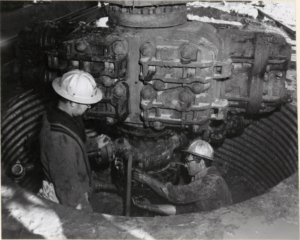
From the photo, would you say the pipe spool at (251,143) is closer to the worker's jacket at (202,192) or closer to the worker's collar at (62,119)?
the worker's jacket at (202,192)

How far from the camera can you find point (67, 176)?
10.2 feet

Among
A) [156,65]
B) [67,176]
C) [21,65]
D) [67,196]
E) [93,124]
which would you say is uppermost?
[156,65]

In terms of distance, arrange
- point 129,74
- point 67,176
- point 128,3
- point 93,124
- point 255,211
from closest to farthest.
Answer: point 255,211, point 67,176, point 128,3, point 129,74, point 93,124

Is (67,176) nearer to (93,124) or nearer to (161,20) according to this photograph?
(161,20)

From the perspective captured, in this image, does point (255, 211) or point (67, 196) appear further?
point (67, 196)

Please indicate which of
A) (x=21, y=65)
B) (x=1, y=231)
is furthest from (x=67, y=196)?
(x=21, y=65)

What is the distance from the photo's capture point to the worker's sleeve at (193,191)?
3.60 meters

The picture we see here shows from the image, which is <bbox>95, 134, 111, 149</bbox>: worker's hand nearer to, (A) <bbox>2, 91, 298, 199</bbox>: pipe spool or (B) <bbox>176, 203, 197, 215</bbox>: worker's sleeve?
(B) <bbox>176, 203, 197, 215</bbox>: worker's sleeve

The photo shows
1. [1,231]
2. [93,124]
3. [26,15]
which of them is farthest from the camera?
[26,15]

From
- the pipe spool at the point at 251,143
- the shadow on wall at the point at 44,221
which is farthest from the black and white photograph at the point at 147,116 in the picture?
the pipe spool at the point at 251,143

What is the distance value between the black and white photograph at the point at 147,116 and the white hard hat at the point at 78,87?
0.01 meters

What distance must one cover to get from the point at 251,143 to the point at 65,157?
420 cm

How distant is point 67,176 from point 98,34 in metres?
1.42

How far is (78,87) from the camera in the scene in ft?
10.4
